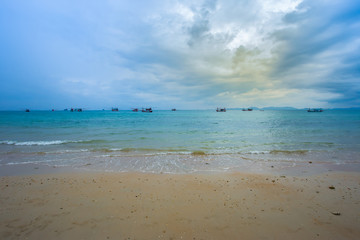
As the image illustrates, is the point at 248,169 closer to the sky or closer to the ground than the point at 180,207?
closer to the ground

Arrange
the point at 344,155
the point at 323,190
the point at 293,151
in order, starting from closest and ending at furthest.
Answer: the point at 323,190, the point at 344,155, the point at 293,151

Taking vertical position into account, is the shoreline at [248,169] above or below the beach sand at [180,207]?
below

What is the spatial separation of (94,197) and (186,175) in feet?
15.8

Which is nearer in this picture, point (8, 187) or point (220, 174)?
point (8, 187)

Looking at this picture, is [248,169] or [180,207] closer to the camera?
[180,207]

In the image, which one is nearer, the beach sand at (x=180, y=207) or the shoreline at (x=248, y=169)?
the beach sand at (x=180, y=207)

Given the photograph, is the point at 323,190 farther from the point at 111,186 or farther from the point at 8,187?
the point at 8,187

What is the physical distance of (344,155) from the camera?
1392 centimetres

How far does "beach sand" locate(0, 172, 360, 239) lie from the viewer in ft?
15.4

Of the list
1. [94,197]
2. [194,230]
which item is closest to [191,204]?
[194,230]

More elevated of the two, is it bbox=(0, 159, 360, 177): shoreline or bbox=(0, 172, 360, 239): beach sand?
bbox=(0, 172, 360, 239): beach sand

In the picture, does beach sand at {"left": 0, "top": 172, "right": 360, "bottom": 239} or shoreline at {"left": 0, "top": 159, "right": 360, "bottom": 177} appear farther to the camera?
shoreline at {"left": 0, "top": 159, "right": 360, "bottom": 177}

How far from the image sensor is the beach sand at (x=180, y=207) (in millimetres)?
4691

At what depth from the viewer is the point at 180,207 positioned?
593cm
